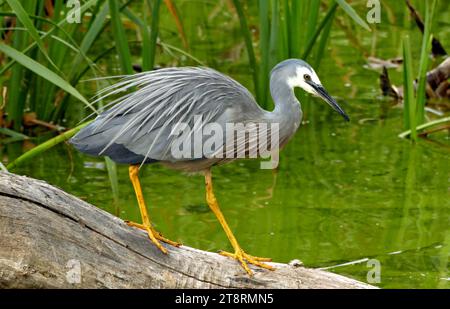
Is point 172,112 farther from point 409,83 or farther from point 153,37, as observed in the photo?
point 409,83

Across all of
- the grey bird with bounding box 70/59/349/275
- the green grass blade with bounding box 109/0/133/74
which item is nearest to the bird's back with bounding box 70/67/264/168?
the grey bird with bounding box 70/59/349/275

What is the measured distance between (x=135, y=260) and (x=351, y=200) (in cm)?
200

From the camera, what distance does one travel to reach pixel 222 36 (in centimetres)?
838

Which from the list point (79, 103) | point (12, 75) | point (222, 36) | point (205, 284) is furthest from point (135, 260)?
point (222, 36)

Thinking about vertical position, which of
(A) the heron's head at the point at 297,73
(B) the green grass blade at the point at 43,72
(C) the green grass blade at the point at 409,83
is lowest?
(C) the green grass blade at the point at 409,83

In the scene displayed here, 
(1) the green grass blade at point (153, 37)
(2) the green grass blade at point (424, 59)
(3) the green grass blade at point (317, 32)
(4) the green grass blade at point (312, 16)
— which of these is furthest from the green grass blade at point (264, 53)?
(2) the green grass blade at point (424, 59)

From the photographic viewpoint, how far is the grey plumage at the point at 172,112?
12.3 feet

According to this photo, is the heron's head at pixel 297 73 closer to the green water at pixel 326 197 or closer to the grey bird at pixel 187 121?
the grey bird at pixel 187 121

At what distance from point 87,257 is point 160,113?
640mm

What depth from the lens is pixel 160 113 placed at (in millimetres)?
3863

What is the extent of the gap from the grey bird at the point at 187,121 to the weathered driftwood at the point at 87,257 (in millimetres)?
69

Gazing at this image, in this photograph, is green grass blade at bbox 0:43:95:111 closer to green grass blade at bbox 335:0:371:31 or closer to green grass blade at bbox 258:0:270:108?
green grass blade at bbox 335:0:371:31

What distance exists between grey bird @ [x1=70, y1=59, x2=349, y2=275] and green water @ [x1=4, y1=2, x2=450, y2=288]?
36.1 inches

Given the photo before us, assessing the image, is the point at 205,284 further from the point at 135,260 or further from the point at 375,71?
the point at 375,71
